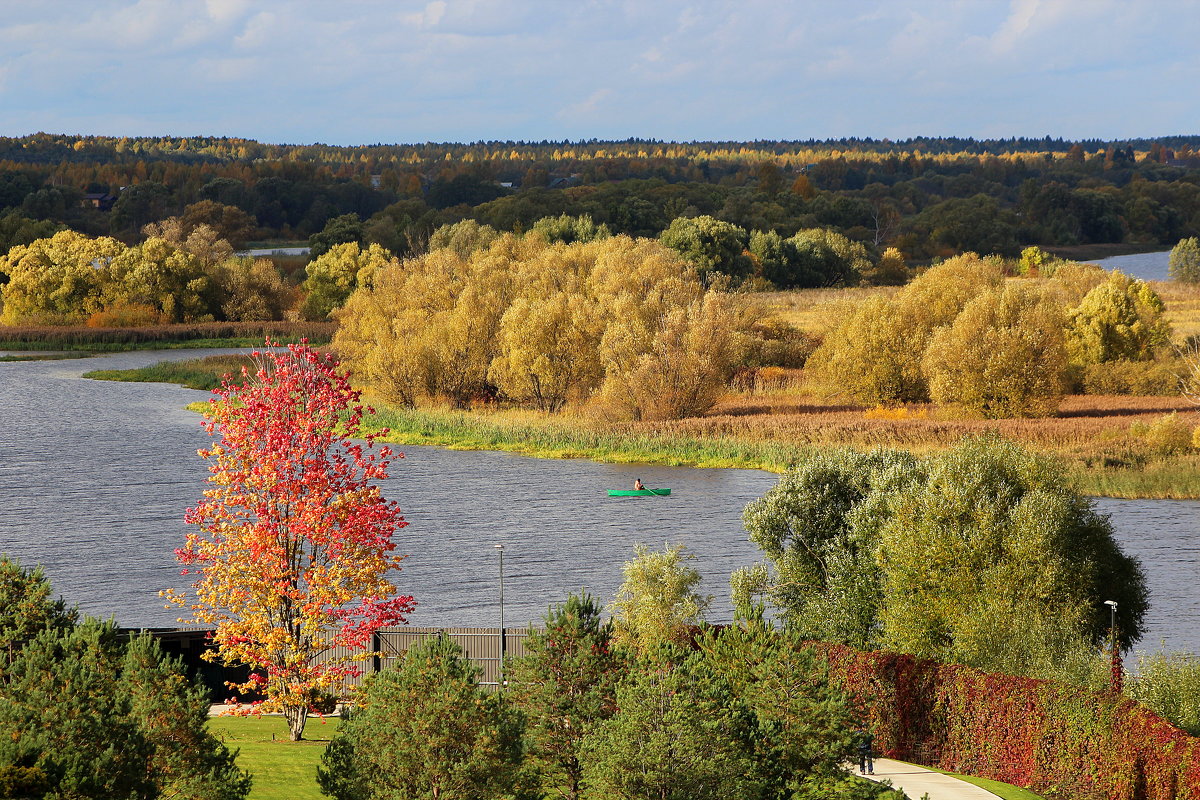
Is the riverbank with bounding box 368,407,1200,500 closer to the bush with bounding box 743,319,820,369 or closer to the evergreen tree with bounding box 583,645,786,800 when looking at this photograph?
the bush with bounding box 743,319,820,369

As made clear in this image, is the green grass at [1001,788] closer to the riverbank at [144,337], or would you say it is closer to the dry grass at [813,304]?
the dry grass at [813,304]

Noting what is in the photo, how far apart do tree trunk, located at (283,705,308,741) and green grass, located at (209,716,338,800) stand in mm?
206

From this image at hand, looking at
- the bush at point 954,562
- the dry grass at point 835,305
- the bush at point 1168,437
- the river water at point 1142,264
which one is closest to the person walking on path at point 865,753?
the bush at point 954,562

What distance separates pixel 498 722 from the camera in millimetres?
22297

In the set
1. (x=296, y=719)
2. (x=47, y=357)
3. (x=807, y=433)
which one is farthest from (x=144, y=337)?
(x=296, y=719)

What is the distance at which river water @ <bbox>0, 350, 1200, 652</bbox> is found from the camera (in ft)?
152

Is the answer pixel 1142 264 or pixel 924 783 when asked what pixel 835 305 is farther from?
pixel 1142 264

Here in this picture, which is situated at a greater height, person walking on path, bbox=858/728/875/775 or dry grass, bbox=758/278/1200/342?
dry grass, bbox=758/278/1200/342

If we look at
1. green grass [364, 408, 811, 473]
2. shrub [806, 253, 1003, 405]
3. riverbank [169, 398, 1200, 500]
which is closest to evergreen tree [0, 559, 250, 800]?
riverbank [169, 398, 1200, 500]

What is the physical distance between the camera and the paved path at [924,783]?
2839 centimetres

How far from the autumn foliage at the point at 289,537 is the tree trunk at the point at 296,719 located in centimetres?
2

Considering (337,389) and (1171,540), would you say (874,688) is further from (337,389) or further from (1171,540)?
(1171,540)

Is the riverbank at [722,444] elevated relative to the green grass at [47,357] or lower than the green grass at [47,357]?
elevated

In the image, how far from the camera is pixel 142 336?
128m
